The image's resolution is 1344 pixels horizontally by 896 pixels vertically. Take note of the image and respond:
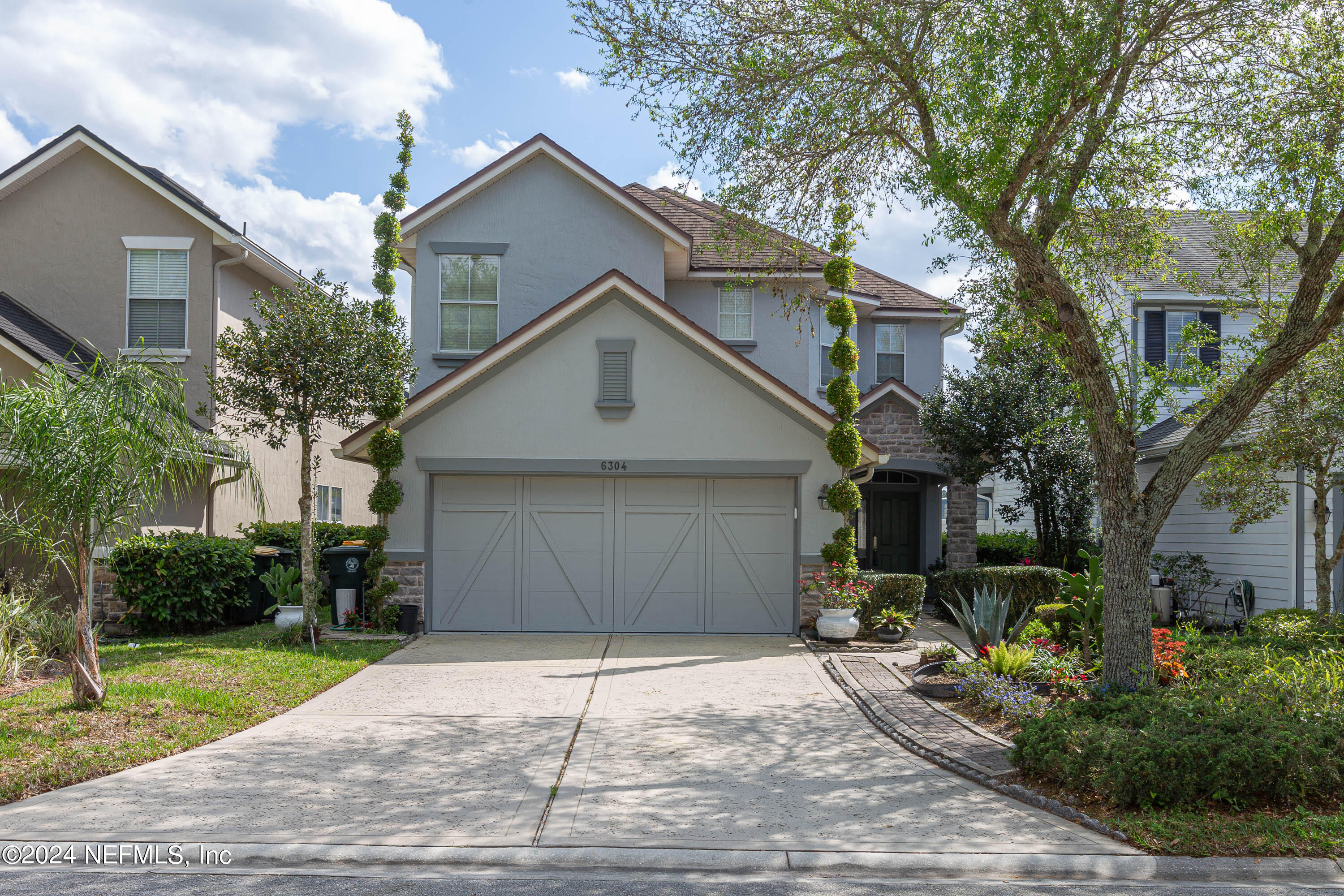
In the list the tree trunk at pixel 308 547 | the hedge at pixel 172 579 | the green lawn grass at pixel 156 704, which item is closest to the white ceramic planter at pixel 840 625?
the green lawn grass at pixel 156 704

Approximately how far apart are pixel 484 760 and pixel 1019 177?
6.90 m

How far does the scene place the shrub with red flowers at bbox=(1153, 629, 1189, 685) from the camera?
8.81 m

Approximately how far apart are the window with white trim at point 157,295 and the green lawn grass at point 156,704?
6113 millimetres

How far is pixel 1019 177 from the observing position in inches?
339

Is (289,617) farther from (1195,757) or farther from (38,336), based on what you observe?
(1195,757)

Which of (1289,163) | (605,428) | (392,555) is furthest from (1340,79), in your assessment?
(392,555)

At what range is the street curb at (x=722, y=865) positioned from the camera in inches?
195

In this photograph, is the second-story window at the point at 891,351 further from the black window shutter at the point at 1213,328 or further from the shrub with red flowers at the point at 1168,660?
the shrub with red flowers at the point at 1168,660

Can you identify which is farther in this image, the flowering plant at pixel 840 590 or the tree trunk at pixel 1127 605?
the flowering plant at pixel 840 590

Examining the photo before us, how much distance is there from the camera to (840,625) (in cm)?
1237

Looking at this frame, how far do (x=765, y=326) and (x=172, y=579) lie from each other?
1067cm

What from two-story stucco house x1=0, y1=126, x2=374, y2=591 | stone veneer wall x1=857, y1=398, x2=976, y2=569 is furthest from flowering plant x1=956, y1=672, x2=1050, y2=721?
two-story stucco house x1=0, y1=126, x2=374, y2=591

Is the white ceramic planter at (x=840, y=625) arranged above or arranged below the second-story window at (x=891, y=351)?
below

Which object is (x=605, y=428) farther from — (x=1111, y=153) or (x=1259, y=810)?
(x=1259, y=810)
